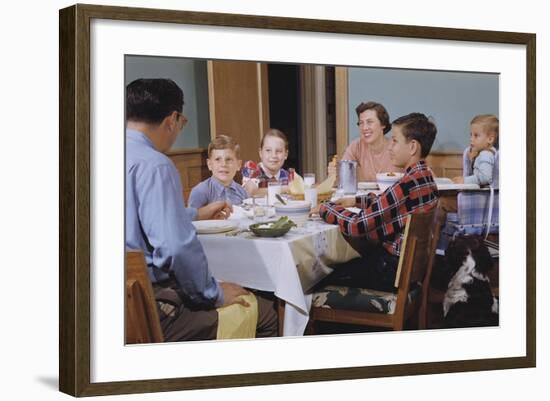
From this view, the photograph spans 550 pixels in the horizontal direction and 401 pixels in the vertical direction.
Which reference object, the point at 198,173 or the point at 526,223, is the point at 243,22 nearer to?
the point at 198,173

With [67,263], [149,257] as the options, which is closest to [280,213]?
[149,257]

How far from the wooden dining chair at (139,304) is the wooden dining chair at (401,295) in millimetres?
669

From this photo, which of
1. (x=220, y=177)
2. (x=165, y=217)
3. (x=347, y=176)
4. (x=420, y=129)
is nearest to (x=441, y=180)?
(x=420, y=129)

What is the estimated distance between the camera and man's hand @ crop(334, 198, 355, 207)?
4961mm

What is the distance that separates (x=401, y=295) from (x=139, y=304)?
1.13 metres

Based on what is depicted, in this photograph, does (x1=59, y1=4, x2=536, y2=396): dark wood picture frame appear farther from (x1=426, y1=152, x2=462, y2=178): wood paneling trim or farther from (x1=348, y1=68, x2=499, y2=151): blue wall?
(x1=426, y1=152, x2=462, y2=178): wood paneling trim

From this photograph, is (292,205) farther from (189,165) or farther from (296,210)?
(189,165)

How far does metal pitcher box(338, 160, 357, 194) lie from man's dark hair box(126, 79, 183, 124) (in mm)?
698

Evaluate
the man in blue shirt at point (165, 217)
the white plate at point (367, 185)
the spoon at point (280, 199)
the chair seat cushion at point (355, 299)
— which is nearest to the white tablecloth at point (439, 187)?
the white plate at point (367, 185)

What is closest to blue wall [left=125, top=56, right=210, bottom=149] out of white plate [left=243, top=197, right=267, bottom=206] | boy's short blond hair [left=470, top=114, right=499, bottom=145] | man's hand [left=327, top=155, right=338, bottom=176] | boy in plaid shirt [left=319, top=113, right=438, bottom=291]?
white plate [left=243, top=197, right=267, bottom=206]

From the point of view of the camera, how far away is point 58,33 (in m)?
4.57

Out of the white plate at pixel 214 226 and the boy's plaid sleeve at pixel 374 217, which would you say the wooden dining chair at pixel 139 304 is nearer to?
the white plate at pixel 214 226

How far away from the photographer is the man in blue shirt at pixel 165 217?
181 inches

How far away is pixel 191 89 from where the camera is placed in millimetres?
Answer: 4695
